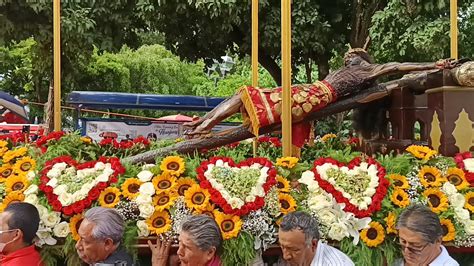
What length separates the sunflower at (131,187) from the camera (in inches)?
147

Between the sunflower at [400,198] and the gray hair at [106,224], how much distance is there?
1.71m

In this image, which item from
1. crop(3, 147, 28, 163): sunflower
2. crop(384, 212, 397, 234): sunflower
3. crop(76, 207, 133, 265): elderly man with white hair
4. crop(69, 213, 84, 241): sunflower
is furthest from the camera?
crop(3, 147, 28, 163): sunflower

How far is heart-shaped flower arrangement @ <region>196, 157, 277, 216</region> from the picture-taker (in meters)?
3.64

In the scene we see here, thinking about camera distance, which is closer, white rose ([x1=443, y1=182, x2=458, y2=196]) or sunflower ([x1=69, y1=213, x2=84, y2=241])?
sunflower ([x1=69, y1=213, x2=84, y2=241])

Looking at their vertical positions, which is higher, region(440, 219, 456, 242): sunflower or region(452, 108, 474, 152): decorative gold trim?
region(452, 108, 474, 152): decorative gold trim

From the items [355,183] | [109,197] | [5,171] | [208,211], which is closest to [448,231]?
[355,183]

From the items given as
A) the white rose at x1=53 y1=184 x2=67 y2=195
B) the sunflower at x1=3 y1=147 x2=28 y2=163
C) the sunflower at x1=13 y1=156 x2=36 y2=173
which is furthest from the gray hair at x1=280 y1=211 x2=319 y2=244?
the sunflower at x1=3 y1=147 x2=28 y2=163

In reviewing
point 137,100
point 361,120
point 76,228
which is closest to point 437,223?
point 76,228

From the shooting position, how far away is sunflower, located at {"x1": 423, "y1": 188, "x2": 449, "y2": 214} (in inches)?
149

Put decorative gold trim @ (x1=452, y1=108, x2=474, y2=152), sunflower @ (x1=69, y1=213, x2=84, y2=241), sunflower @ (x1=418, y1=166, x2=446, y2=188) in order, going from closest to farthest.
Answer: sunflower @ (x1=69, y1=213, x2=84, y2=241), sunflower @ (x1=418, y1=166, x2=446, y2=188), decorative gold trim @ (x1=452, y1=108, x2=474, y2=152)

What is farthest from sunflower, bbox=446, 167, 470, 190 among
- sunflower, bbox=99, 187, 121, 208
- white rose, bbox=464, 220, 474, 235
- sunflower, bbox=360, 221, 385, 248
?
sunflower, bbox=99, 187, 121, 208

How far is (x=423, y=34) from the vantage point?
880 cm

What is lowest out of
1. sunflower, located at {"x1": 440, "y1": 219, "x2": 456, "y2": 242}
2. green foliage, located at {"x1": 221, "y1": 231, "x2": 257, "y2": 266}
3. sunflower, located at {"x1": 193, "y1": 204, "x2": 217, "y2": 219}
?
green foliage, located at {"x1": 221, "y1": 231, "x2": 257, "y2": 266}

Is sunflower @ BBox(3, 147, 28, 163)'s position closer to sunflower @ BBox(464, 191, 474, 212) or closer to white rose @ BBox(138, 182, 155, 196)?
white rose @ BBox(138, 182, 155, 196)
